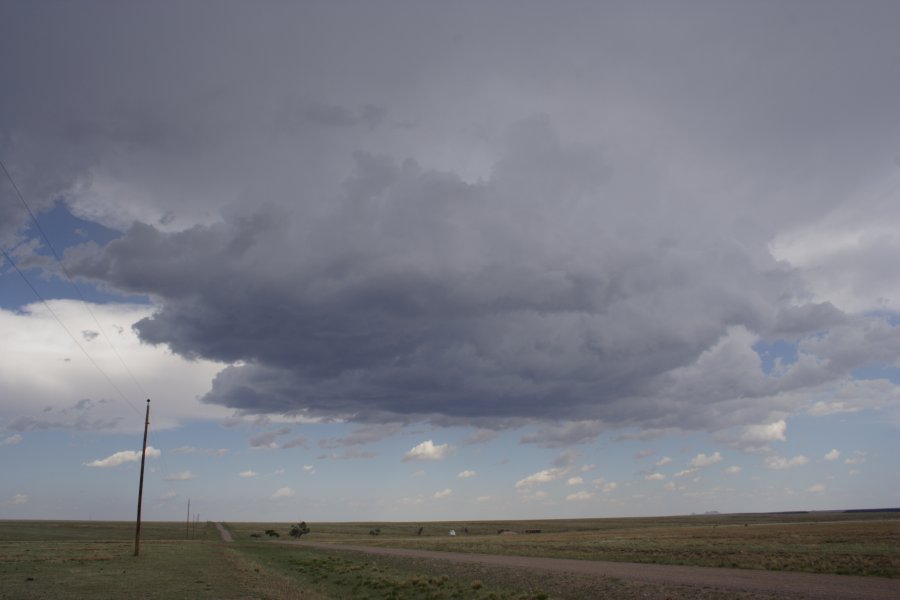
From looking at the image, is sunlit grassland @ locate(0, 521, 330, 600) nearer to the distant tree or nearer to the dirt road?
the dirt road

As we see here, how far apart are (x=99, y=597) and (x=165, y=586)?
5.96 m

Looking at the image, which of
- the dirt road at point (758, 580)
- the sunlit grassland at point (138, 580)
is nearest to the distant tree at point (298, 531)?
the sunlit grassland at point (138, 580)

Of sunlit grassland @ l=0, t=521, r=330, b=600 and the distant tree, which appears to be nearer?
sunlit grassland @ l=0, t=521, r=330, b=600

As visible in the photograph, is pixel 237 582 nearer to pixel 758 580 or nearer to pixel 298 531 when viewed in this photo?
pixel 758 580

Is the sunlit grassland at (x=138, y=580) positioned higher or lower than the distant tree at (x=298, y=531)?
higher

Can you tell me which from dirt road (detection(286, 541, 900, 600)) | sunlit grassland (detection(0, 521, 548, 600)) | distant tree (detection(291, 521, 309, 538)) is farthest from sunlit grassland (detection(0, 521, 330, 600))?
distant tree (detection(291, 521, 309, 538))

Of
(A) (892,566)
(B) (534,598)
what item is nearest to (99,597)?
(B) (534,598)

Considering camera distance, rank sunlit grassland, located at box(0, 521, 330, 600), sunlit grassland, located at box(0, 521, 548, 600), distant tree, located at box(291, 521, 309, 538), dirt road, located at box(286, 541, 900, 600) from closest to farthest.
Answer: dirt road, located at box(286, 541, 900, 600) < sunlit grassland, located at box(0, 521, 330, 600) < sunlit grassland, located at box(0, 521, 548, 600) < distant tree, located at box(291, 521, 309, 538)

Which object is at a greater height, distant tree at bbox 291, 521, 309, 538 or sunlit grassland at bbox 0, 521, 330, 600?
sunlit grassland at bbox 0, 521, 330, 600

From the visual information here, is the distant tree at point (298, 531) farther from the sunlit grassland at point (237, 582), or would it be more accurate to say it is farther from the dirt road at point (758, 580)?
the dirt road at point (758, 580)

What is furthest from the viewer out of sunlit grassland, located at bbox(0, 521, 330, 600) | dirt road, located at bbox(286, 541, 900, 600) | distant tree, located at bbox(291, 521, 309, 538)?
distant tree, located at bbox(291, 521, 309, 538)

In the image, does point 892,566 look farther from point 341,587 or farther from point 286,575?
point 286,575

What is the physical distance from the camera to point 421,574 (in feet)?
144

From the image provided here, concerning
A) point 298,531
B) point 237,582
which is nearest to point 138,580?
point 237,582
